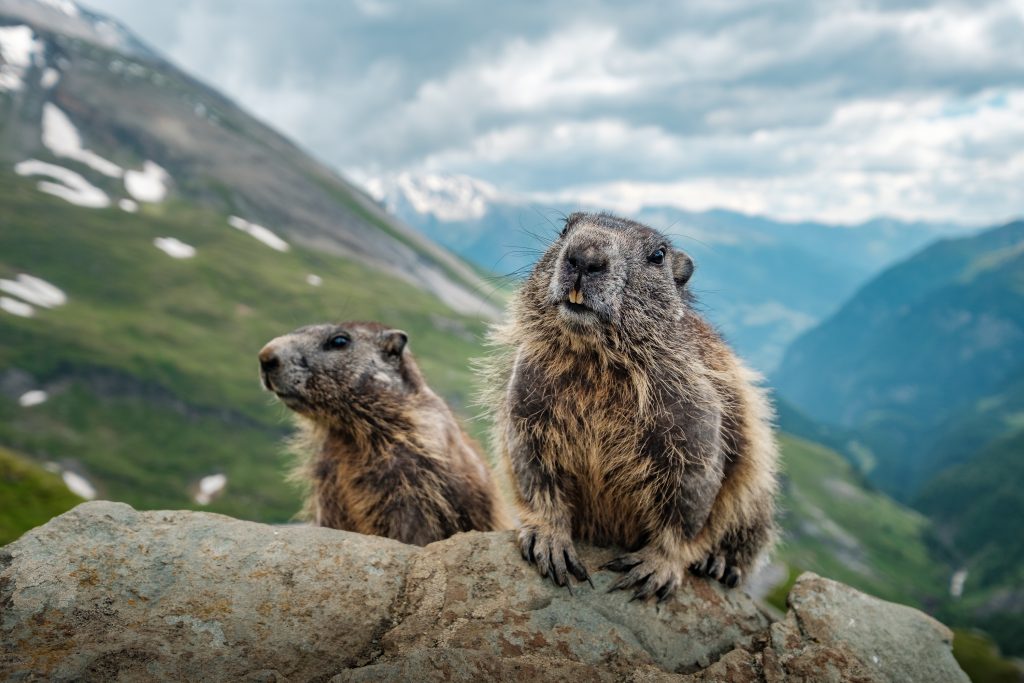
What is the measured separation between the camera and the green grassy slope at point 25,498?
3622 cm

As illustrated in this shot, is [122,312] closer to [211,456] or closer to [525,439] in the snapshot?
[211,456]

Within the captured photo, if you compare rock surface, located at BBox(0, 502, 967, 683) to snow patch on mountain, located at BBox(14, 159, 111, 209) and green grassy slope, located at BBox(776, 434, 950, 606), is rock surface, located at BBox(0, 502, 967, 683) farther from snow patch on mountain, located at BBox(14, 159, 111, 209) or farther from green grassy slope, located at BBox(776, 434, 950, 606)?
snow patch on mountain, located at BBox(14, 159, 111, 209)

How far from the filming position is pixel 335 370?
10312mm

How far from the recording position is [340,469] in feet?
32.2

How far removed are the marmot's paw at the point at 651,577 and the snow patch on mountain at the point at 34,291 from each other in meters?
140

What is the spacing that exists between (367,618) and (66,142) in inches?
8851

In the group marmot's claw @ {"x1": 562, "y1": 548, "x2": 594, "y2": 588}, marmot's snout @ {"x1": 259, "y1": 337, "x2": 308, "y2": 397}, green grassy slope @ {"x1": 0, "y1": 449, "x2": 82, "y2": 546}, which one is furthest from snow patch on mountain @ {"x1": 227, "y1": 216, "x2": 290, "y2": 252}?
marmot's claw @ {"x1": 562, "y1": 548, "x2": 594, "y2": 588}

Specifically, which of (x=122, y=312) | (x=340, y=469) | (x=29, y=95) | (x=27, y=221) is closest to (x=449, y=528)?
(x=340, y=469)

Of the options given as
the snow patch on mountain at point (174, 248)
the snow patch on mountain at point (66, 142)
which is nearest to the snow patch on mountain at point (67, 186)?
the snow patch on mountain at point (66, 142)

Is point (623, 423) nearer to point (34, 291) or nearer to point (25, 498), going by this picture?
point (25, 498)

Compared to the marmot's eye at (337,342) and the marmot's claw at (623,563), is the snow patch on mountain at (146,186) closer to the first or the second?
the marmot's eye at (337,342)

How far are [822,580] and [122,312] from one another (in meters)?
142

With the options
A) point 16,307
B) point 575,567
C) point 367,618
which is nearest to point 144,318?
point 16,307

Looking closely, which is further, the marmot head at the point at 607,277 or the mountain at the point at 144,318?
the mountain at the point at 144,318
